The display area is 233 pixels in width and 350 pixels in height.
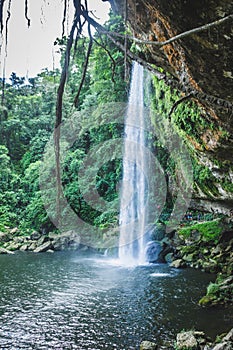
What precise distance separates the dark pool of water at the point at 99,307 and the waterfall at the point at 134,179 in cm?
442

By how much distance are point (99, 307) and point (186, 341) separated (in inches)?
126

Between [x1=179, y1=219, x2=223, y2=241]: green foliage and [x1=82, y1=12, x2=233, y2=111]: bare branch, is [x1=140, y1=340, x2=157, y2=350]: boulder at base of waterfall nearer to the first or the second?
[x1=82, y1=12, x2=233, y2=111]: bare branch

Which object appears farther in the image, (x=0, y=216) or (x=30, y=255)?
(x=0, y=216)

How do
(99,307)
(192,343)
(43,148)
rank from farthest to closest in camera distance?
(43,148) → (99,307) → (192,343)

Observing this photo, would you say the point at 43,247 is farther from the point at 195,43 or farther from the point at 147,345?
the point at 195,43

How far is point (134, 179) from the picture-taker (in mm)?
20891

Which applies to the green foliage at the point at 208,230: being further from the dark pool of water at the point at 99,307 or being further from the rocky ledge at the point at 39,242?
the rocky ledge at the point at 39,242

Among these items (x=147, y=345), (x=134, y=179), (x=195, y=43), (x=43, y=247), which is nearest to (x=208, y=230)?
(x=134, y=179)

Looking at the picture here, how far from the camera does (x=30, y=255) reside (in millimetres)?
18188

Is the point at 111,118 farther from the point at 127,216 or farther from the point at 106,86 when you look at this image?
the point at 127,216

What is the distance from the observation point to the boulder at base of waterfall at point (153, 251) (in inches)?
623

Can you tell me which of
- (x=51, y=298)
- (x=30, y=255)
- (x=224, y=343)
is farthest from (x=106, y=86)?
(x=224, y=343)

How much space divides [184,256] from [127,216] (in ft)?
20.1

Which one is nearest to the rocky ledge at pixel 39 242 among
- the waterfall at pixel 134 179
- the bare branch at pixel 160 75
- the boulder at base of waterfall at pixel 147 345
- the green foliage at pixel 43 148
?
the green foliage at pixel 43 148
